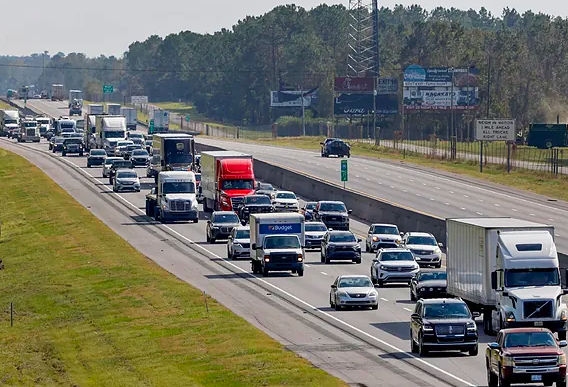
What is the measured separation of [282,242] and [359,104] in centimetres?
11565

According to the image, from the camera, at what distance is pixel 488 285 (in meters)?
37.7

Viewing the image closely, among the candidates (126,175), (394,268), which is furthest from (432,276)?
(126,175)

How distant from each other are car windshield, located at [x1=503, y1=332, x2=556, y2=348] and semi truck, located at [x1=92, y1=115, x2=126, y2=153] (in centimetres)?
9657

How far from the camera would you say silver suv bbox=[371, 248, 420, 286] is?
51.3 meters

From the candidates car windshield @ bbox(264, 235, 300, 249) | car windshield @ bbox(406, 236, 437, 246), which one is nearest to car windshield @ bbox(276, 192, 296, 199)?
car windshield @ bbox(406, 236, 437, 246)

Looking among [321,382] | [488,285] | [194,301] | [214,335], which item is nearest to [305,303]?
[194,301]

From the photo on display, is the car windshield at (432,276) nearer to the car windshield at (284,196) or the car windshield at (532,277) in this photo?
the car windshield at (532,277)

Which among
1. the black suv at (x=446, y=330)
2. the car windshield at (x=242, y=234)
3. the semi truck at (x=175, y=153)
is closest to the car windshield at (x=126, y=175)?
the semi truck at (x=175, y=153)

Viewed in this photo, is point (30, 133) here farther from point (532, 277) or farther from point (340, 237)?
point (532, 277)

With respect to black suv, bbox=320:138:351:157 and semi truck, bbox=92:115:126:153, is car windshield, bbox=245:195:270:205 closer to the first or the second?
black suv, bbox=320:138:351:157

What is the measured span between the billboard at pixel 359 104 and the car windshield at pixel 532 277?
132 m

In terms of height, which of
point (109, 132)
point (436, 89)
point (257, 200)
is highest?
point (436, 89)

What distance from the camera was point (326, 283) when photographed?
53.1 meters

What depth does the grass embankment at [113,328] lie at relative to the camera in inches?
1355
